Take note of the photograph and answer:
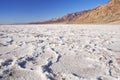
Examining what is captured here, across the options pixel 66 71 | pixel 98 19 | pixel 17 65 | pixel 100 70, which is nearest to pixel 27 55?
pixel 17 65

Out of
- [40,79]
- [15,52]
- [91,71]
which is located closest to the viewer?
[40,79]

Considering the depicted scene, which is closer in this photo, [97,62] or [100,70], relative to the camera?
[100,70]

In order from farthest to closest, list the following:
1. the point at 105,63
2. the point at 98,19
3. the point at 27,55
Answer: the point at 98,19
the point at 27,55
the point at 105,63

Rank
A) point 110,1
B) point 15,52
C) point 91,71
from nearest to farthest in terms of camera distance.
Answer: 1. point 91,71
2. point 15,52
3. point 110,1

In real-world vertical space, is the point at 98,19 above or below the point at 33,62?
below

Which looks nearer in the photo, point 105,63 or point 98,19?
point 105,63

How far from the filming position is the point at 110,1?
65.6m

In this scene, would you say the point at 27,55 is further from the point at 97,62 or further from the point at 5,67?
the point at 97,62

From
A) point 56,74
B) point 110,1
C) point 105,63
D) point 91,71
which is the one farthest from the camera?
point 110,1

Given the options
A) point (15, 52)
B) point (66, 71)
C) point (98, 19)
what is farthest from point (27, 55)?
point (98, 19)

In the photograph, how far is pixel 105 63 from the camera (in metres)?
4.07

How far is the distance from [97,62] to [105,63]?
169mm

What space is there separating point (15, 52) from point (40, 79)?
210 centimetres

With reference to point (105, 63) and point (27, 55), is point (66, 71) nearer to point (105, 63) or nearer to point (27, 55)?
point (105, 63)
